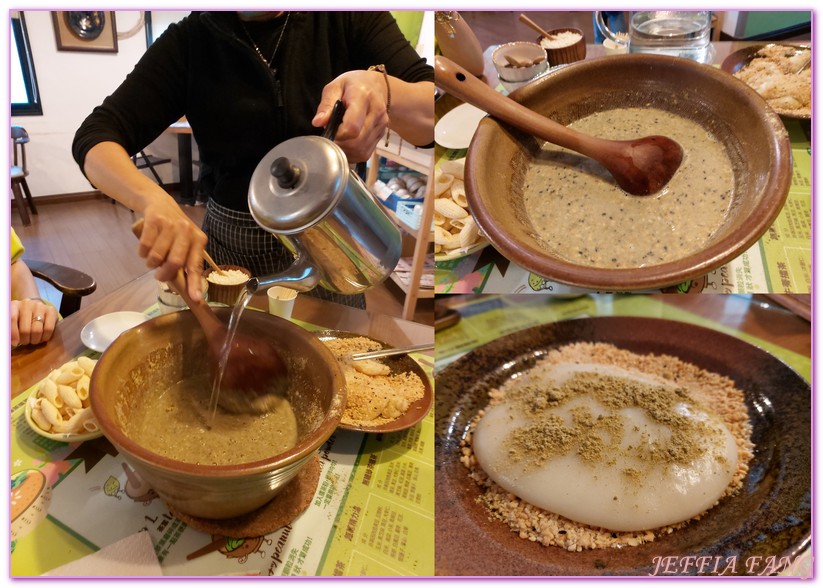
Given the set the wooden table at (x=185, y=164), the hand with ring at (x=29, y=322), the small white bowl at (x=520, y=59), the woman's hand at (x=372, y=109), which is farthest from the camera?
the wooden table at (x=185, y=164)

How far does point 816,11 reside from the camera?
0.70 m

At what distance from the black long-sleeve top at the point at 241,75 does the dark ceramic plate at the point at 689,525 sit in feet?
1.44

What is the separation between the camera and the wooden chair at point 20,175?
87 centimetres

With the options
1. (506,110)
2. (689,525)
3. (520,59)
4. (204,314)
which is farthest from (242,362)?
(520,59)

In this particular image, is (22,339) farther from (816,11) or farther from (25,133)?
(816,11)

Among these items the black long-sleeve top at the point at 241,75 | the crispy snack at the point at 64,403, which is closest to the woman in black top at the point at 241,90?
the black long-sleeve top at the point at 241,75

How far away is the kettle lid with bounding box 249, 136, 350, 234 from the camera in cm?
51

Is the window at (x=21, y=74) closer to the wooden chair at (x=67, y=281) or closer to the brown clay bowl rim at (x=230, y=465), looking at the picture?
the wooden chair at (x=67, y=281)

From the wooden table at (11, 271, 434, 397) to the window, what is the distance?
32 centimetres

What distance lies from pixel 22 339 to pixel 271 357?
403mm

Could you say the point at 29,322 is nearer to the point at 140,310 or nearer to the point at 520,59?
the point at 140,310

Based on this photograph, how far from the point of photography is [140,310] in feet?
2.73

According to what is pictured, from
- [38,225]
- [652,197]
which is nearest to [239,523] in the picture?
[652,197]

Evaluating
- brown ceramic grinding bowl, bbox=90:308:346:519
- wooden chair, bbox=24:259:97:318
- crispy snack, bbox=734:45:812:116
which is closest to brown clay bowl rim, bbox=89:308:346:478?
brown ceramic grinding bowl, bbox=90:308:346:519
